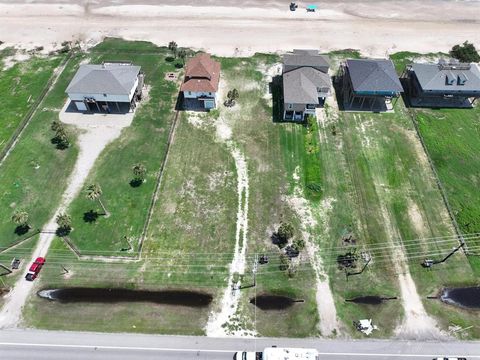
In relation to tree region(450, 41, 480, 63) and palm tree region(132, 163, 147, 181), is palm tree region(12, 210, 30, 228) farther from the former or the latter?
tree region(450, 41, 480, 63)

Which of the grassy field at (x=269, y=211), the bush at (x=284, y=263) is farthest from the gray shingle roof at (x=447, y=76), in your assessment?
the bush at (x=284, y=263)

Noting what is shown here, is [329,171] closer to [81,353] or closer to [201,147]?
[201,147]

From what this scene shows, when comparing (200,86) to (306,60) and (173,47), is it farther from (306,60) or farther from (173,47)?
(306,60)

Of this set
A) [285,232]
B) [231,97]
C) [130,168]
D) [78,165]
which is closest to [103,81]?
[78,165]

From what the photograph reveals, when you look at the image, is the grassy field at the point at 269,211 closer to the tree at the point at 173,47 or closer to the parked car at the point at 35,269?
the parked car at the point at 35,269

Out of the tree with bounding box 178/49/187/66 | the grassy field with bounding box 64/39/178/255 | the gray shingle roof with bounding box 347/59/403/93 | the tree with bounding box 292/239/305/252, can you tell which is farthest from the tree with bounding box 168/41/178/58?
the tree with bounding box 292/239/305/252

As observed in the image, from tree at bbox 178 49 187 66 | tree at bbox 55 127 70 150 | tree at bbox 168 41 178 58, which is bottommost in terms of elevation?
tree at bbox 55 127 70 150
